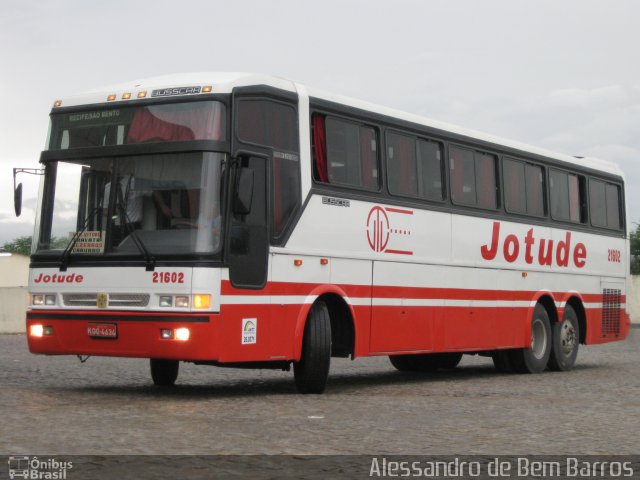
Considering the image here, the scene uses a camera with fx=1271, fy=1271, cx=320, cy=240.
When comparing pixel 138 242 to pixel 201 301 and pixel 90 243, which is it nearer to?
pixel 90 243

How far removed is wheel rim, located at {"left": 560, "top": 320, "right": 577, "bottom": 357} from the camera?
21.3 meters

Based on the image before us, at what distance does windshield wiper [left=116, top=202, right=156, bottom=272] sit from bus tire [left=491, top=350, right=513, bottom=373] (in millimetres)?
8292

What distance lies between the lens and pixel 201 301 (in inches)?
520

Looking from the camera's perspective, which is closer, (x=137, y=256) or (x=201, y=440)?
(x=201, y=440)

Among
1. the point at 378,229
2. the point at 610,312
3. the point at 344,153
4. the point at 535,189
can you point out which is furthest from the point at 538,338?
the point at 344,153

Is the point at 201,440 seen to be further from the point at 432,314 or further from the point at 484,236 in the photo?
the point at 484,236

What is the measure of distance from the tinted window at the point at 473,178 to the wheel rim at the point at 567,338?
3129mm

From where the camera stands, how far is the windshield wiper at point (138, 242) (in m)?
13.4

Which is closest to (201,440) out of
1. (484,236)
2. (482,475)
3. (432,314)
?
(482,475)

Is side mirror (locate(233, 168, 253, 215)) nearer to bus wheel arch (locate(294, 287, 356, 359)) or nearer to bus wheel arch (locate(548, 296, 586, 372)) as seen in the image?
bus wheel arch (locate(294, 287, 356, 359))

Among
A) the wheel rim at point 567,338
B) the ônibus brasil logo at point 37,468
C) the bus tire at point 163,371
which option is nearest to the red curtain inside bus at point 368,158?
the bus tire at point 163,371

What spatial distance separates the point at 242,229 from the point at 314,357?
1.83 meters

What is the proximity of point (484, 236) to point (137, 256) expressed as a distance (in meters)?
6.92

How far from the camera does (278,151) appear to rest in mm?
14281
